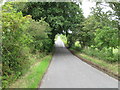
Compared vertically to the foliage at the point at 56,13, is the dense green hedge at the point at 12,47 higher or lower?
lower

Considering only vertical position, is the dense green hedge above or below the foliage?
below

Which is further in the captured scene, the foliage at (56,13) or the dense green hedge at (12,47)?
the foliage at (56,13)

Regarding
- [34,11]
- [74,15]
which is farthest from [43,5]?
[74,15]

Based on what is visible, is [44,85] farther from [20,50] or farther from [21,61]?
[20,50]

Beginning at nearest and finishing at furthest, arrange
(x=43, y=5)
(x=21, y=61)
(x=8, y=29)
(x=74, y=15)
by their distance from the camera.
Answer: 1. (x=8, y=29)
2. (x=21, y=61)
3. (x=43, y=5)
4. (x=74, y=15)

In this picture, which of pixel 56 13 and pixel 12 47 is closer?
pixel 12 47

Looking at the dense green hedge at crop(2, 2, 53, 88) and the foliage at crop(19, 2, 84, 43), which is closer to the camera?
the dense green hedge at crop(2, 2, 53, 88)

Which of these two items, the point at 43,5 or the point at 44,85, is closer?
the point at 44,85

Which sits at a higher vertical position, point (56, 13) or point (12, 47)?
point (56, 13)

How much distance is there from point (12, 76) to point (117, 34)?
6.28 meters

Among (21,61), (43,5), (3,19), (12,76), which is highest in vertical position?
(43,5)

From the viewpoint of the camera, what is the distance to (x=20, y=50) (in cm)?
535

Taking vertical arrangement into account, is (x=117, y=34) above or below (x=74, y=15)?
below

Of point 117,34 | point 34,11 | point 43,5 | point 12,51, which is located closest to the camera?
point 12,51
